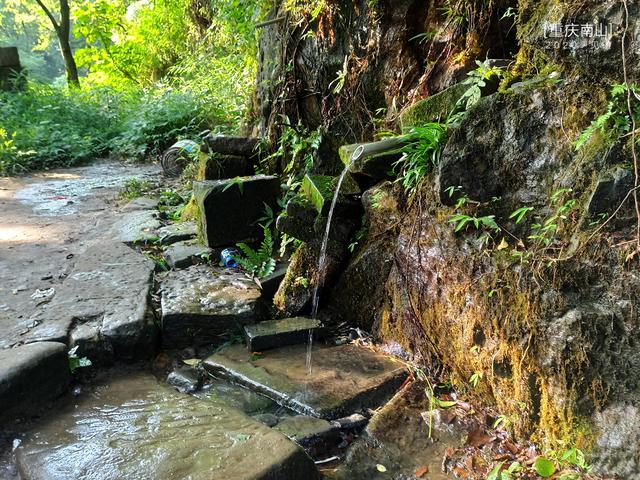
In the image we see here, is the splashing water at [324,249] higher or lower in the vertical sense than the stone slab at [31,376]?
higher

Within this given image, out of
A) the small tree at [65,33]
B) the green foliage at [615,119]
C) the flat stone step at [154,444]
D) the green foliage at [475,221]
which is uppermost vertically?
the small tree at [65,33]

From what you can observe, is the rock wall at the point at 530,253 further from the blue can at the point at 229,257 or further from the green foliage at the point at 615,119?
the blue can at the point at 229,257

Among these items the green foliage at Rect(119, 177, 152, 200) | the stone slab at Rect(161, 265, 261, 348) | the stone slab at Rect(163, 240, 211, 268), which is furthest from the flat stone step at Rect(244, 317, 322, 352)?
the green foliage at Rect(119, 177, 152, 200)

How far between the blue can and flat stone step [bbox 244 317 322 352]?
0.94m

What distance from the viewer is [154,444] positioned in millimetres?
2627

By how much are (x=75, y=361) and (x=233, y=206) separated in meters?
1.92

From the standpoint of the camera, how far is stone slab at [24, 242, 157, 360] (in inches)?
134

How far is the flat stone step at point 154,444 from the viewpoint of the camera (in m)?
2.39

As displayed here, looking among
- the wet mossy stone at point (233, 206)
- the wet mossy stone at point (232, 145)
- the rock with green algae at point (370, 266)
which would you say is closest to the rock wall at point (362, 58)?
the wet mossy stone at point (232, 145)

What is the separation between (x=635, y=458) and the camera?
224 cm

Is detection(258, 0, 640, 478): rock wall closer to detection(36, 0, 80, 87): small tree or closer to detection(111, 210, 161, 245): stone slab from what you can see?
detection(111, 210, 161, 245): stone slab

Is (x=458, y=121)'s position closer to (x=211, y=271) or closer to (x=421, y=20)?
(x=421, y=20)

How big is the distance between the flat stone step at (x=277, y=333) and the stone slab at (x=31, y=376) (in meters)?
1.17

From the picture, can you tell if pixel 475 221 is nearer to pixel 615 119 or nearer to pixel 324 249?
pixel 615 119
